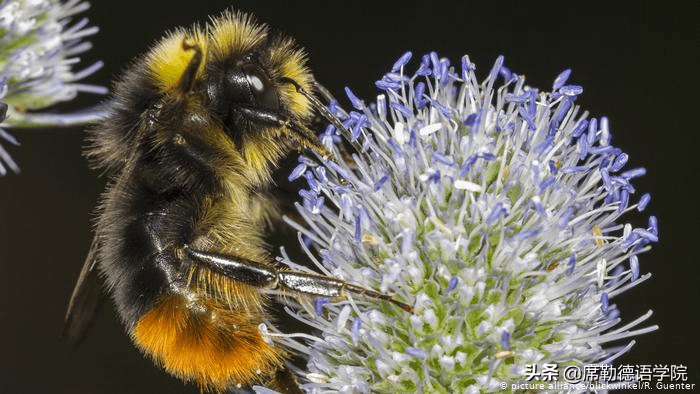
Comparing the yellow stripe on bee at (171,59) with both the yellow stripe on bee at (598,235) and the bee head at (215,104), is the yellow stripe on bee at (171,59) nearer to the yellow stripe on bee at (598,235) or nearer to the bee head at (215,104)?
the bee head at (215,104)

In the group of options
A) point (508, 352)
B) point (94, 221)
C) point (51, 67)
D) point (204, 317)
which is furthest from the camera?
point (51, 67)

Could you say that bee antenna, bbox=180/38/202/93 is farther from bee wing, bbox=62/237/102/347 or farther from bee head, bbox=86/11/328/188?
bee wing, bbox=62/237/102/347

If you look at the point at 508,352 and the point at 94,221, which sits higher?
the point at 508,352

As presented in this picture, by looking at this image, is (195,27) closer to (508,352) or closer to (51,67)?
(51,67)

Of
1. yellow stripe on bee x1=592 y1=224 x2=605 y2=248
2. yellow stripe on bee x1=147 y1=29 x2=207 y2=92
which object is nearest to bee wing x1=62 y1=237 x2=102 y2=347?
yellow stripe on bee x1=147 y1=29 x2=207 y2=92

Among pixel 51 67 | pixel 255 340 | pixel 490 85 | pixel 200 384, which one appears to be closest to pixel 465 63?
pixel 490 85

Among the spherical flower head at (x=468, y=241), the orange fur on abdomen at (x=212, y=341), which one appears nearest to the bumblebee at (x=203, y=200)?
the orange fur on abdomen at (x=212, y=341)

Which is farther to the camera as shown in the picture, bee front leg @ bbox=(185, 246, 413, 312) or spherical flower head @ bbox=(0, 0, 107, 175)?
spherical flower head @ bbox=(0, 0, 107, 175)
